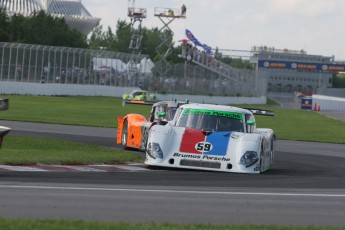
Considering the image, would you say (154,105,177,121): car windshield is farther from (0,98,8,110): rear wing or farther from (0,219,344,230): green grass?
(0,219,344,230): green grass

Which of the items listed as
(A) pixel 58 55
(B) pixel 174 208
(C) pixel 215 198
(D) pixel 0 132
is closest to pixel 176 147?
(D) pixel 0 132

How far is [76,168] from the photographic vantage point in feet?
61.9

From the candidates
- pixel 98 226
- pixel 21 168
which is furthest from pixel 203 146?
pixel 98 226

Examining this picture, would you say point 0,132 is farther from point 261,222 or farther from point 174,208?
point 261,222

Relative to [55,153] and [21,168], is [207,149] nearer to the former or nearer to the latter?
[21,168]

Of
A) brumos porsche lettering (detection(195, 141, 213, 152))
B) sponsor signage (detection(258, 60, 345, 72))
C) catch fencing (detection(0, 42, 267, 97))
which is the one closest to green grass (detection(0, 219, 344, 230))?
brumos porsche lettering (detection(195, 141, 213, 152))

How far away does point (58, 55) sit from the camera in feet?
246

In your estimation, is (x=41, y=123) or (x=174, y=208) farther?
(x=41, y=123)

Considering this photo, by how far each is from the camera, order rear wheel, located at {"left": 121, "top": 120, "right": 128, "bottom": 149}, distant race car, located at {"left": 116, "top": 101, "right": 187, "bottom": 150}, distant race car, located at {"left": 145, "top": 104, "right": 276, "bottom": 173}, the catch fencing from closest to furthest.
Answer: distant race car, located at {"left": 145, "top": 104, "right": 276, "bottom": 173} → distant race car, located at {"left": 116, "top": 101, "right": 187, "bottom": 150} → rear wheel, located at {"left": 121, "top": 120, "right": 128, "bottom": 149} → the catch fencing

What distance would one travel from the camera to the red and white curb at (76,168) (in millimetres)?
18078

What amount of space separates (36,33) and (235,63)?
3641 inches

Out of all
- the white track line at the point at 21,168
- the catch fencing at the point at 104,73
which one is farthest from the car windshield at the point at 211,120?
the catch fencing at the point at 104,73

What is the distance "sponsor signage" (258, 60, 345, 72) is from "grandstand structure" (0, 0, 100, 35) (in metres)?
26.3

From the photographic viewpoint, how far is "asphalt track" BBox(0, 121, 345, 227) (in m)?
11.9
